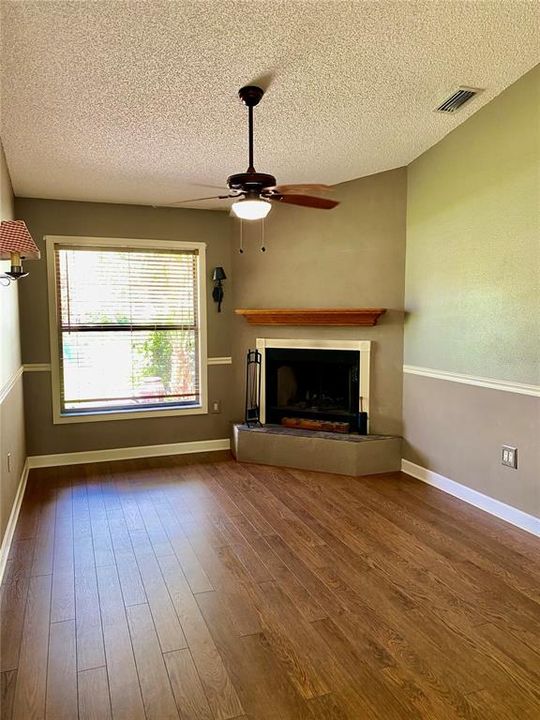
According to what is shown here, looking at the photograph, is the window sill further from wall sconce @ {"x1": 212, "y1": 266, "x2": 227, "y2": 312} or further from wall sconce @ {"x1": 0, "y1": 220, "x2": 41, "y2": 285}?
wall sconce @ {"x1": 0, "y1": 220, "x2": 41, "y2": 285}

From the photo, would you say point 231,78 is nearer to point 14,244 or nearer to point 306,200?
point 306,200

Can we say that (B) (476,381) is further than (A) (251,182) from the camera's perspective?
Yes

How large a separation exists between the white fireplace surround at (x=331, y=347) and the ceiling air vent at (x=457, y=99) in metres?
1.95

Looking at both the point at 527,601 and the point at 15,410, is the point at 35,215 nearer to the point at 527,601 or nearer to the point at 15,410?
the point at 15,410

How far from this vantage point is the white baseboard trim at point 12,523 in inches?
108

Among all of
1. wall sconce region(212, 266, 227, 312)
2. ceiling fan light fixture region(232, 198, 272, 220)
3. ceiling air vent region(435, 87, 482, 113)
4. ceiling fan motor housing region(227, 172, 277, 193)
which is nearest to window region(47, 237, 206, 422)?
wall sconce region(212, 266, 227, 312)

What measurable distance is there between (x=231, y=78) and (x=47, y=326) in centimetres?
292

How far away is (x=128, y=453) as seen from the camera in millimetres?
4902

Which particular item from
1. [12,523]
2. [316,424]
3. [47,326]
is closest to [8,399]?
[12,523]

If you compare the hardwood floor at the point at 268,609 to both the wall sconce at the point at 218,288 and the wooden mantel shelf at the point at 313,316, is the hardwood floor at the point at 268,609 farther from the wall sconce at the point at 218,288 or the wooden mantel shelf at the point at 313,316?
the wall sconce at the point at 218,288

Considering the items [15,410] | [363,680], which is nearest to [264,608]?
[363,680]

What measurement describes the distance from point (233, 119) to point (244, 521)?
2655mm

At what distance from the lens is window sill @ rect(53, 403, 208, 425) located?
15.4 ft

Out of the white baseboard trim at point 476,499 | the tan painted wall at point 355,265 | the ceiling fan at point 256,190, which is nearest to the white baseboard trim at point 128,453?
the tan painted wall at point 355,265
